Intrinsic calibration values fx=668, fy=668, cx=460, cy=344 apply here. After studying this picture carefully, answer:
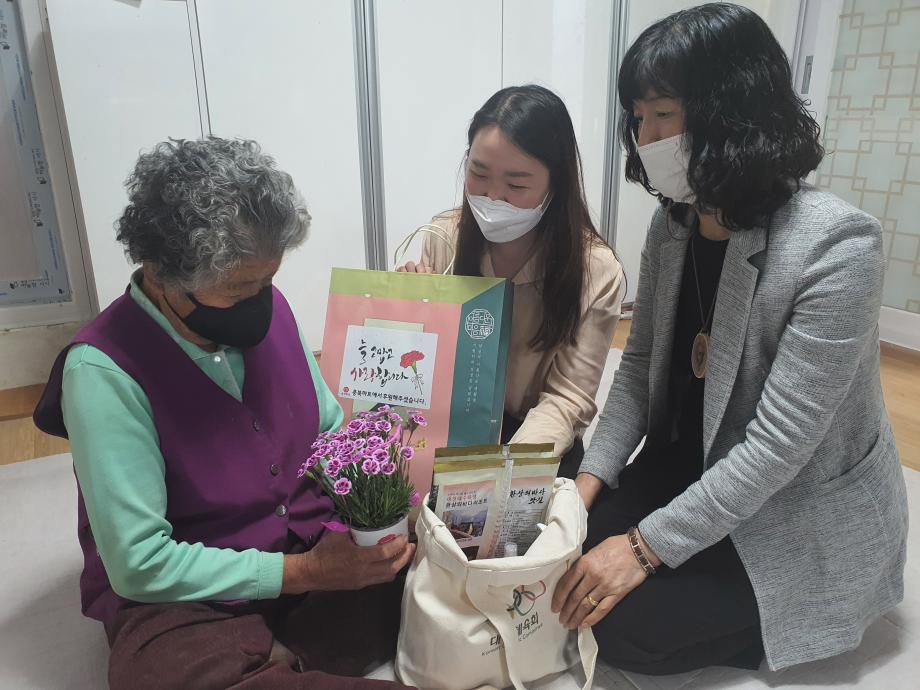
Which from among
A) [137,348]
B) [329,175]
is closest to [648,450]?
[137,348]

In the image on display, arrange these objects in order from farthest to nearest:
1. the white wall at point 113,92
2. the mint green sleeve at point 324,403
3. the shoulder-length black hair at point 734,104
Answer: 1. the white wall at point 113,92
2. the mint green sleeve at point 324,403
3. the shoulder-length black hair at point 734,104

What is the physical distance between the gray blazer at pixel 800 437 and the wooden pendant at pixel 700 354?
65mm

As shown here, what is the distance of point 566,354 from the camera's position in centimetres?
153

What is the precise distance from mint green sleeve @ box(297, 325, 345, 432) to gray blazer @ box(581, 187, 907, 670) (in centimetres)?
64

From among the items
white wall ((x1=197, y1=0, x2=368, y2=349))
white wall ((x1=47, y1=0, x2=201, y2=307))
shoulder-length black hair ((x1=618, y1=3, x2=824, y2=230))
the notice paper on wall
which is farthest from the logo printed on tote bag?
the notice paper on wall

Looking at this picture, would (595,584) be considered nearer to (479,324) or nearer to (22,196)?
(479,324)

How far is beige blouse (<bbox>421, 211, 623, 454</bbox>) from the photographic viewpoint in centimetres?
147

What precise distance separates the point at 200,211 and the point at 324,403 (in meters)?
0.57

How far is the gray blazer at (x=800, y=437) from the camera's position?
105 centimetres

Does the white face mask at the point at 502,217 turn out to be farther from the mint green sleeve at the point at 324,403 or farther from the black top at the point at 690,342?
the mint green sleeve at the point at 324,403

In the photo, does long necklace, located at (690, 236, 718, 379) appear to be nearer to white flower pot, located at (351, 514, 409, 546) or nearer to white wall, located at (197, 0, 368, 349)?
white flower pot, located at (351, 514, 409, 546)

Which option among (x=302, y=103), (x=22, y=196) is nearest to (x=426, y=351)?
(x=302, y=103)

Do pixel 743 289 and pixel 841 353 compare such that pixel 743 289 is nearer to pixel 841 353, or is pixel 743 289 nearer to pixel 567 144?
pixel 841 353

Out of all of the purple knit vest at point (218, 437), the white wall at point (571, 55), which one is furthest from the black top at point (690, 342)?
the white wall at point (571, 55)
